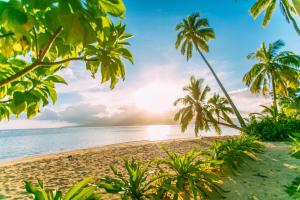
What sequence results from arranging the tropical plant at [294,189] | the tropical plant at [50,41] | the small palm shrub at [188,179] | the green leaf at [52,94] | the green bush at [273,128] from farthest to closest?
the green bush at [273,128] → the tropical plant at [294,189] → the small palm shrub at [188,179] → the green leaf at [52,94] → the tropical plant at [50,41]

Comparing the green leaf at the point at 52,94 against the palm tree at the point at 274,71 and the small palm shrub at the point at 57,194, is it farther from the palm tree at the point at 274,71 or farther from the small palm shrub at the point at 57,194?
the palm tree at the point at 274,71

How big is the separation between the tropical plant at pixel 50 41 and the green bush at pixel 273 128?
13420 millimetres

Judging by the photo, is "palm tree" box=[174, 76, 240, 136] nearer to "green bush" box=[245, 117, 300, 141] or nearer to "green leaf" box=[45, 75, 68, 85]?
"green bush" box=[245, 117, 300, 141]

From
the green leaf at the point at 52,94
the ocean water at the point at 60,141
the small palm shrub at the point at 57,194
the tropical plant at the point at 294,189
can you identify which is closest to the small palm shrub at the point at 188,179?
the tropical plant at the point at 294,189

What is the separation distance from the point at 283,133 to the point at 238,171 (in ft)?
31.9

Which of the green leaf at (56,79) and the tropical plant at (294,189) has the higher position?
the green leaf at (56,79)

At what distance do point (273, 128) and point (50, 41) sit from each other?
1509 centimetres

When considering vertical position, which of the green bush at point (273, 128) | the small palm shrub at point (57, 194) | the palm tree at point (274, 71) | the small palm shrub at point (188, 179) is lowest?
the small palm shrub at point (188, 179)

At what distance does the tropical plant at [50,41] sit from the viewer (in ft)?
2.61

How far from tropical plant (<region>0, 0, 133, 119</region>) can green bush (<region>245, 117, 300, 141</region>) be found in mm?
13420

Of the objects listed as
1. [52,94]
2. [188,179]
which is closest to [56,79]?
[52,94]

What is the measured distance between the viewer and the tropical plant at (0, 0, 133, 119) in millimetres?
796

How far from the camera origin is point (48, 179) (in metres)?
7.20

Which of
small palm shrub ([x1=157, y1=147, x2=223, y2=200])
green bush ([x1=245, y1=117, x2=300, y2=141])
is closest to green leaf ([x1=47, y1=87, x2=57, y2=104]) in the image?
small palm shrub ([x1=157, y1=147, x2=223, y2=200])
